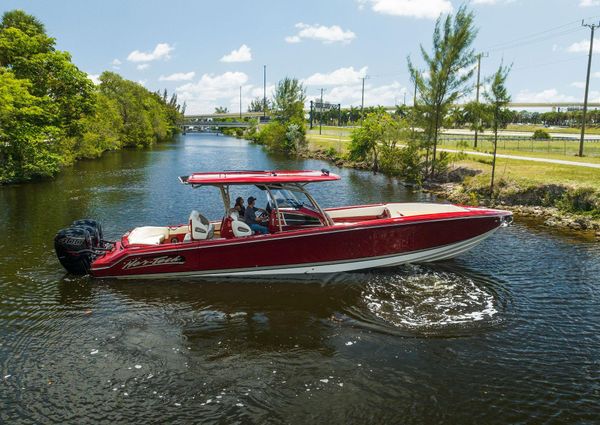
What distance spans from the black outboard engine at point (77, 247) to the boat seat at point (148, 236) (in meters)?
1.03

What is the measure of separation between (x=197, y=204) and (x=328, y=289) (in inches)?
550

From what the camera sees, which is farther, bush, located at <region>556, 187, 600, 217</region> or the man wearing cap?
bush, located at <region>556, 187, 600, 217</region>

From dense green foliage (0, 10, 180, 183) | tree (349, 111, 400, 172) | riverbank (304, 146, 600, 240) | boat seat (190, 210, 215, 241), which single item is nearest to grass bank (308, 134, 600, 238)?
riverbank (304, 146, 600, 240)

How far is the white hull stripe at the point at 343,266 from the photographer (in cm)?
1297

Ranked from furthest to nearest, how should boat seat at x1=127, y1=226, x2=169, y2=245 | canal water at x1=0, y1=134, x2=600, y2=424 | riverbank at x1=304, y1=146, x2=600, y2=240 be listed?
riverbank at x1=304, y1=146, x2=600, y2=240 < boat seat at x1=127, y1=226, x2=169, y2=245 < canal water at x1=0, y1=134, x2=600, y2=424

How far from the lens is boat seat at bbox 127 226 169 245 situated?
525 inches

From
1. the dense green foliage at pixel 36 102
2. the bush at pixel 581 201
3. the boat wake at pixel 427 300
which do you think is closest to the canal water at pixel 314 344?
the boat wake at pixel 427 300

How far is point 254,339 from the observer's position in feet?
31.9

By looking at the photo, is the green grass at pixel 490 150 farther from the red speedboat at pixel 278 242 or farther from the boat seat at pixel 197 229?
the boat seat at pixel 197 229

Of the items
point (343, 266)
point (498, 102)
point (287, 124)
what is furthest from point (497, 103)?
point (287, 124)

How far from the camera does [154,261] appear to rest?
41.7 feet

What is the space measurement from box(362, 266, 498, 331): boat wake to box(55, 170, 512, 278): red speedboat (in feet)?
2.72

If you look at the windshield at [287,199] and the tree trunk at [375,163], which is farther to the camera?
the tree trunk at [375,163]

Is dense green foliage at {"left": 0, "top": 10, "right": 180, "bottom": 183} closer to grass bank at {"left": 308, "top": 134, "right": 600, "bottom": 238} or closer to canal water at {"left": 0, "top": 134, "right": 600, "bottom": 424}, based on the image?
canal water at {"left": 0, "top": 134, "right": 600, "bottom": 424}
